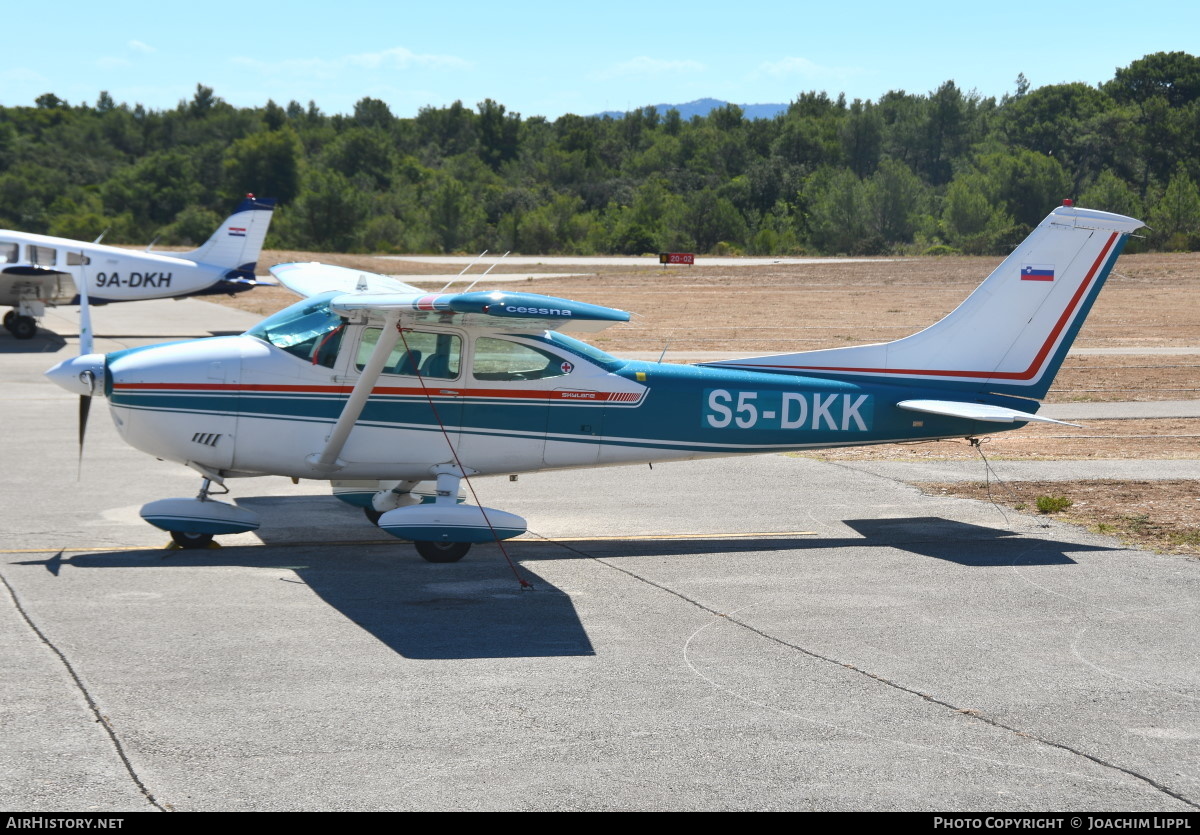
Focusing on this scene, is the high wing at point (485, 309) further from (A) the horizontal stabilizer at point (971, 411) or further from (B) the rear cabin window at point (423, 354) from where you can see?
(A) the horizontal stabilizer at point (971, 411)

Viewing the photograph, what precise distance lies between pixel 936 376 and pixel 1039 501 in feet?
6.58

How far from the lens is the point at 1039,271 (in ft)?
36.8

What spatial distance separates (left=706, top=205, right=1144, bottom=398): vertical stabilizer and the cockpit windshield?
3.57 meters

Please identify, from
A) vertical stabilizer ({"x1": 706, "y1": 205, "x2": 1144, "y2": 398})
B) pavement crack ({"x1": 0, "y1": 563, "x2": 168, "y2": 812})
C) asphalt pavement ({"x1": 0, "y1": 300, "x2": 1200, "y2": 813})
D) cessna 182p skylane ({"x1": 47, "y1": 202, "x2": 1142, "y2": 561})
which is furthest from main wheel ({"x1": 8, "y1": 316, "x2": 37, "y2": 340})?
vertical stabilizer ({"x1": 706, "y1": 205, "x2": 1144, "y2": 398})

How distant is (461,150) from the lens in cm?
12562

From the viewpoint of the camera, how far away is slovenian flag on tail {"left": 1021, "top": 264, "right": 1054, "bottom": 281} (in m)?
11.2

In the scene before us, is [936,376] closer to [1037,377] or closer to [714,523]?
[1037,377]

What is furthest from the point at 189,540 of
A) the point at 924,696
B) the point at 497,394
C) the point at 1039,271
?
the point at 1039,271

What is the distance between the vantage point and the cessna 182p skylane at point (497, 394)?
987 centimetres

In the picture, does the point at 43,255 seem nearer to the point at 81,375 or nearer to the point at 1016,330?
the point at 81,375

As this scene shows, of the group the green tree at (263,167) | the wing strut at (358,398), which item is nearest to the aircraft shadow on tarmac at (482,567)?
the wing strut at (358,398)

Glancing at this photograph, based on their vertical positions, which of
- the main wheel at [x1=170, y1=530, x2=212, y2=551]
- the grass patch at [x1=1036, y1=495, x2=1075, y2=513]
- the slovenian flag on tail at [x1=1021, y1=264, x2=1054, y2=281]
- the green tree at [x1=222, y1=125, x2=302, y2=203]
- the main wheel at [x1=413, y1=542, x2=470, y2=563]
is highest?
the green tree at [x1=222, y1=125, x2=302, y2=203]

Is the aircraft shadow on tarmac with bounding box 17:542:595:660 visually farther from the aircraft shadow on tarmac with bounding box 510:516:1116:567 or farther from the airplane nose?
the airplane nose

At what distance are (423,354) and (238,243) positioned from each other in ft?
73.8
